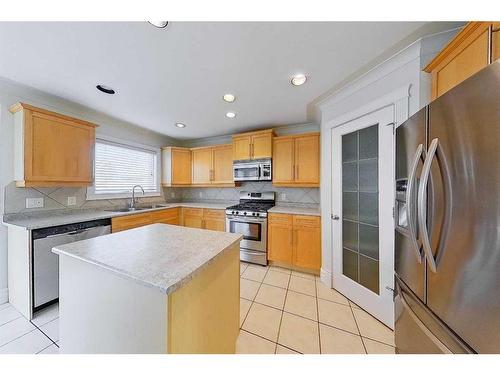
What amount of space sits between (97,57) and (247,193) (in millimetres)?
2856

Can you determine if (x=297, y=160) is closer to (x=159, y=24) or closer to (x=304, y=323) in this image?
(x=304, y=323)

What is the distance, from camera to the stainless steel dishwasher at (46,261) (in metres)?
1.77

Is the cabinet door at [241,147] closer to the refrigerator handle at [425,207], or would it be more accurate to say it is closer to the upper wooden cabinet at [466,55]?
the upper wooden cabinet at [466,55]

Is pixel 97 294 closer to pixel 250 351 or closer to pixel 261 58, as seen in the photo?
pixel 250 351

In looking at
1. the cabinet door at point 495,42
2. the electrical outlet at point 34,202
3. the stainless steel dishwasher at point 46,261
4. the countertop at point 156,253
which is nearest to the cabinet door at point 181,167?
the electrical outlet at point 34,202

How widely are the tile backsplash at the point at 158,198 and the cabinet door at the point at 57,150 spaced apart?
34 centimetres

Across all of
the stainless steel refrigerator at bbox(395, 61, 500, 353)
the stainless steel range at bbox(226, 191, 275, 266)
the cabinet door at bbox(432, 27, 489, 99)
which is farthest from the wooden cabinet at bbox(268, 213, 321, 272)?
the cabinet door at bbox(432, 27, 489, 99)

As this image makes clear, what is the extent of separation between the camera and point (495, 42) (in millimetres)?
871

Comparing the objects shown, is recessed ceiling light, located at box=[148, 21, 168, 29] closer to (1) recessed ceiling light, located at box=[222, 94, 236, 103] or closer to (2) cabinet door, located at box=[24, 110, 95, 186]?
(1) recessed ceiling light, located at box=[222, 94, 236, 103]

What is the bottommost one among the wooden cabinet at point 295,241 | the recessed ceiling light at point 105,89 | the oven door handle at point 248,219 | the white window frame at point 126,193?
the wooden cabinet at point 295,241

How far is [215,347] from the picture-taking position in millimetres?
1089

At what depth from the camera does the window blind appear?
117 inches

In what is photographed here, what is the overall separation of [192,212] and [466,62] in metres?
3.88
